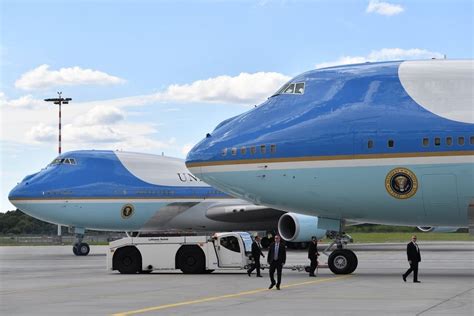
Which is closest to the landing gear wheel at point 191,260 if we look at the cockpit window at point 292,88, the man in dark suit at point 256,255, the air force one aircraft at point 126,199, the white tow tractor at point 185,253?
the white tow tractor at point 185,253

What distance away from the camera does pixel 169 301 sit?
17.9 metres

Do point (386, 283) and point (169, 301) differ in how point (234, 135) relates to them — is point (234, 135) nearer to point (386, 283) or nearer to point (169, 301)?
point (386, 283)

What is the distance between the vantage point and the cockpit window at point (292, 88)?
86.7 ft

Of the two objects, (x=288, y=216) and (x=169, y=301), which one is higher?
(x=288, y=216)

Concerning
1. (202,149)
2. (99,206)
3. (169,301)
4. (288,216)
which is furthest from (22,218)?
(169,301)

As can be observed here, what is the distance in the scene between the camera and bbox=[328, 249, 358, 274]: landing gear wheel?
2558cm

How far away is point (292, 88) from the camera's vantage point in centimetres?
2661

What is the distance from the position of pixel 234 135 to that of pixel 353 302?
9.98 m

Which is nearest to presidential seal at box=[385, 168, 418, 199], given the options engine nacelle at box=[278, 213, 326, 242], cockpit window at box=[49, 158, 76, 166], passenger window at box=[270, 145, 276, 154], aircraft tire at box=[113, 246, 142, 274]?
passenger window at box=[270, 145, 276, 154]

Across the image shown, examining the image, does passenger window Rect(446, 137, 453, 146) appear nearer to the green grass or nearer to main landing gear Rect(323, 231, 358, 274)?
main landing gear Rect(323, 231, 358, 274)

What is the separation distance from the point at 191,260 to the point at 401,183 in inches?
285

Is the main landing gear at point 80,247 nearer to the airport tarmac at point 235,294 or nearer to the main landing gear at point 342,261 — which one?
the airport tarmac at point 235,294

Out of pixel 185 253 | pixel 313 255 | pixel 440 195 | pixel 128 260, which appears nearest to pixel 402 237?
pixel 185 253

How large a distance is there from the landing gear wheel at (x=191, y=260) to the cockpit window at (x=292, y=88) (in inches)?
219
